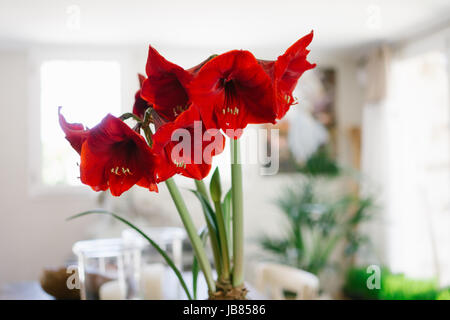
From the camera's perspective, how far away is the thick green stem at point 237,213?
445 millimetres

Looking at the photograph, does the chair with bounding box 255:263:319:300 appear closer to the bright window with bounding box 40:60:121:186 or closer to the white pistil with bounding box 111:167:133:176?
the bright window with bounding box 40:60:121:186

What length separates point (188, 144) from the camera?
1.24 feet

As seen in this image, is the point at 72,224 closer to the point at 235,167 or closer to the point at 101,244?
the point at 101,244

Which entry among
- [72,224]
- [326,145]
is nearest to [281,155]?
[326,145]

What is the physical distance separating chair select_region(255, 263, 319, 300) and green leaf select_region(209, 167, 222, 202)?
1.17 m

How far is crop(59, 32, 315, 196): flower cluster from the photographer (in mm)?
356

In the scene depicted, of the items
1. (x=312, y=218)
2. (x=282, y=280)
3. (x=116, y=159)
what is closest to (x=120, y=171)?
(x=116, y=159)

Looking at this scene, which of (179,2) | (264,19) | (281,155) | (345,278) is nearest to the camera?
(179,2)

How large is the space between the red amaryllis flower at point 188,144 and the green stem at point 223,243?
3.9 inches

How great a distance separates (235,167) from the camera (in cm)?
45

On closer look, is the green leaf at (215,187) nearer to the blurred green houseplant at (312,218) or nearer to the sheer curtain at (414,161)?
the blurred green houseplant at (312,218)

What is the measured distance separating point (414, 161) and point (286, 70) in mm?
3537

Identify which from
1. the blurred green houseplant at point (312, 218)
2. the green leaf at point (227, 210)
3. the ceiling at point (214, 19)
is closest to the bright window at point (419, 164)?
the blurred green houseplant at point (312, 218)
